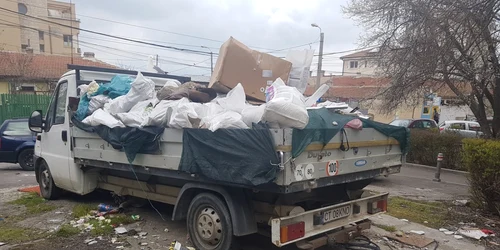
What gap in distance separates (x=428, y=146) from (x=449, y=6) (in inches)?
206

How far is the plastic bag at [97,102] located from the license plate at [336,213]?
353 cm

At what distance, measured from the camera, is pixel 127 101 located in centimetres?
523

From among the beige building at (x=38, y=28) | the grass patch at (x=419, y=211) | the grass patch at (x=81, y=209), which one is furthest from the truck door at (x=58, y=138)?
the beige building at (x=38, y=28)

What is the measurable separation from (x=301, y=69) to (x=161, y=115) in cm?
224

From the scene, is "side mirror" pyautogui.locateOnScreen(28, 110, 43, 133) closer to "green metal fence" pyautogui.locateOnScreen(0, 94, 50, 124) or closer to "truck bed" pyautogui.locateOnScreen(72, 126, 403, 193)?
"truck bed" pyautogui.locateOnScreen(72, 126, 403, 193)

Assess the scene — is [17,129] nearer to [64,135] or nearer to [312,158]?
[64,135]

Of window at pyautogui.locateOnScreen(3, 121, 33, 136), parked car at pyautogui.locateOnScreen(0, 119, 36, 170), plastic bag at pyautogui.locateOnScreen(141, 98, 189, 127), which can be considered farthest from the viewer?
window at pyautogui.locateOnScreen(3, 121, 33, 136)

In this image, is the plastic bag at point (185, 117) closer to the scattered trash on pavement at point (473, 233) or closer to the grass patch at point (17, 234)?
the grass patch at point (17, 234)

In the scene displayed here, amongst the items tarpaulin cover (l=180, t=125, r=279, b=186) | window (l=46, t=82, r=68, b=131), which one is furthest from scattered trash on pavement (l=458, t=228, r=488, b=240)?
window (l=46, t=82, r=68, b=131)

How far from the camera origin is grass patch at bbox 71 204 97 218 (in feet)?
19.5

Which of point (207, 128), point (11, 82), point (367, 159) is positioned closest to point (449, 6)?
point (367, 159)

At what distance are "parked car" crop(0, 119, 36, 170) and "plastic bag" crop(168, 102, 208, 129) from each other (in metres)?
8.83

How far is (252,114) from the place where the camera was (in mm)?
3824

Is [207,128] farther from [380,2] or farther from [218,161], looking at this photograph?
[380,2]
